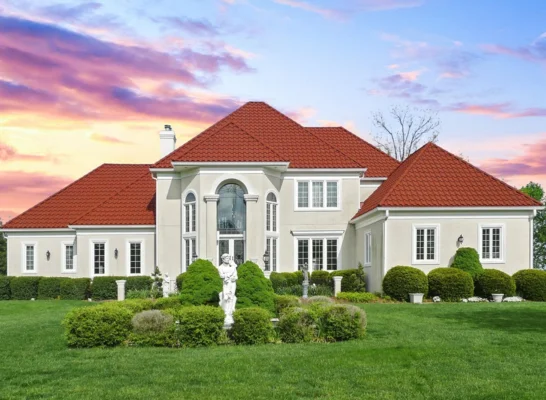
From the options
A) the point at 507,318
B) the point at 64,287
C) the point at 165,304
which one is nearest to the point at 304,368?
the point at 165,304

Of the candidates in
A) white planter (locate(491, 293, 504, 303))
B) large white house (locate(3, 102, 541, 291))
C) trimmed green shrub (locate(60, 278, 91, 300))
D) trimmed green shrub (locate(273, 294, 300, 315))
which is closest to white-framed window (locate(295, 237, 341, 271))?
Result: large white house (locate(3, 102, 541, 291))

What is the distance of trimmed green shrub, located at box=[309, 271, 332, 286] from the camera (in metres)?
34.1

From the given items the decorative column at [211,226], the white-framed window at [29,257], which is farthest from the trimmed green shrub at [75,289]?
the decorative column at [211,226]

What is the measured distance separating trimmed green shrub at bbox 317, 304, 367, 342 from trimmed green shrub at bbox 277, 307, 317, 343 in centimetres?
24

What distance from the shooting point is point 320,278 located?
3434cm

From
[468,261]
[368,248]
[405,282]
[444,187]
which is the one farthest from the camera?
[368,248]

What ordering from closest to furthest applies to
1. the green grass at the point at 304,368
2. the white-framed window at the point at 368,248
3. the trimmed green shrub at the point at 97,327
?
the green grass at the point at 304,368
the trimmed green shrub at the point at 97,327
the white-framed window at the point at 368,248

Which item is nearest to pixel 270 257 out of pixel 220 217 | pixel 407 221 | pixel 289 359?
pixel 220 217

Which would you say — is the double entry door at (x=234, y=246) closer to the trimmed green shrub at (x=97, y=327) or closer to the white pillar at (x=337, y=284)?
the white pillar at (x=337, y=284)

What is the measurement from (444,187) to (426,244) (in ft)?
9.54

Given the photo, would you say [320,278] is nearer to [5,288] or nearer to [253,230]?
[253,230]

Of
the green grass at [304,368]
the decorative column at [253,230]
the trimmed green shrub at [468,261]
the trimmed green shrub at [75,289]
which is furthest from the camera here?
the trimmed green shrub at [75,289]

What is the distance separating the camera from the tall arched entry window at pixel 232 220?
112ft

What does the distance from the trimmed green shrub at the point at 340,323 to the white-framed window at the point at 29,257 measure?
27017mm
